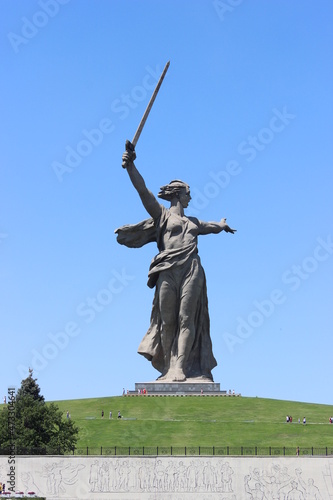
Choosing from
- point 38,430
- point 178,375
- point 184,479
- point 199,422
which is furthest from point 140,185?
point 184,479

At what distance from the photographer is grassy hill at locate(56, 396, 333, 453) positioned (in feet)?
134

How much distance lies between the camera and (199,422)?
142ft

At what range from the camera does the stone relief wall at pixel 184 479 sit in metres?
37.1

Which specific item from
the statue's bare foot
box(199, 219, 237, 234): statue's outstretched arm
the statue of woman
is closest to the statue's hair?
the statue of woman

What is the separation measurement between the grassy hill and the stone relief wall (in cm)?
224

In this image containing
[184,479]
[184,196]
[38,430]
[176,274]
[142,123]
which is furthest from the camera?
[184,196]

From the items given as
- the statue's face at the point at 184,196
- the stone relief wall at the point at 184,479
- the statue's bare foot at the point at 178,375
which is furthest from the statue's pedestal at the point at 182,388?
the stone relief wall at the point at 184,479

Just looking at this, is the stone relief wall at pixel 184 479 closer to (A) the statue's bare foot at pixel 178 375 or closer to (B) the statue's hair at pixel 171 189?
(A) the statue's bare foot at pixel 178 375

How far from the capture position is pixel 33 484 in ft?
123

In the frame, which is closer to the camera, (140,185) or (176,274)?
(140,185)

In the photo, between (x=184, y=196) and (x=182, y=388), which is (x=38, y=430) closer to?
(x=182, y=388)

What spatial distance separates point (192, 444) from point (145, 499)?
3.62 m

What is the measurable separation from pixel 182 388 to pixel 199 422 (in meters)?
6.15

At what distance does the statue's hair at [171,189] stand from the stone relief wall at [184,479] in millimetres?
16614
